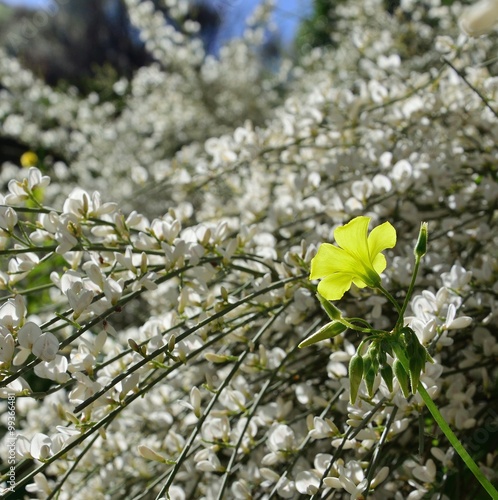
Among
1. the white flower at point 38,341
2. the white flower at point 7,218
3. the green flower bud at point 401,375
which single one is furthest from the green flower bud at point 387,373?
the white flower at point 7,218

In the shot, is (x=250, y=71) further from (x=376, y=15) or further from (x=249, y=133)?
(x=249, y=133)

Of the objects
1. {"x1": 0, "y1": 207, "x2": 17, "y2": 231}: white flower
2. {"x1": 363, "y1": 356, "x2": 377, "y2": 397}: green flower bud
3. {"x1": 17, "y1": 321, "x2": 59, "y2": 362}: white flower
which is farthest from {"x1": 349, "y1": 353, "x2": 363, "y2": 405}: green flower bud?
{"x1": 0, "y1": 207, "x2": 17, "y2": 231}: white flower

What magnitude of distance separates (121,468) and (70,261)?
11.5 inches

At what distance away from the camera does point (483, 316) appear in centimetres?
64

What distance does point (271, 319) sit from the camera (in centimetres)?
61

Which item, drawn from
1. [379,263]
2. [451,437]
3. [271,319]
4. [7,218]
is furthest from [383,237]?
[7,218]

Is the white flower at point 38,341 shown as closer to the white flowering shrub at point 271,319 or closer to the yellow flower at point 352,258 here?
the white flowering shrub at point 271,319

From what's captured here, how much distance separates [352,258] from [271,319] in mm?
219

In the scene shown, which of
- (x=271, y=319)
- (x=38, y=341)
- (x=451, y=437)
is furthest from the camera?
(x=271, y=319)

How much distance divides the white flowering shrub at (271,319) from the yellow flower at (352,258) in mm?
103

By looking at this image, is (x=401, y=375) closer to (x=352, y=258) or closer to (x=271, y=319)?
(x=352, y=258)

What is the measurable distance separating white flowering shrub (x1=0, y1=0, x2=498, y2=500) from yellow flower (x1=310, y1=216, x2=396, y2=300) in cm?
10

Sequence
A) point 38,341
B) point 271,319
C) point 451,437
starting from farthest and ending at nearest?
point 271,319 → point 38,341 → point 451,437

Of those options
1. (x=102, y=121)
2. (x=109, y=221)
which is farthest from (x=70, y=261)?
(x=102, y=121)
